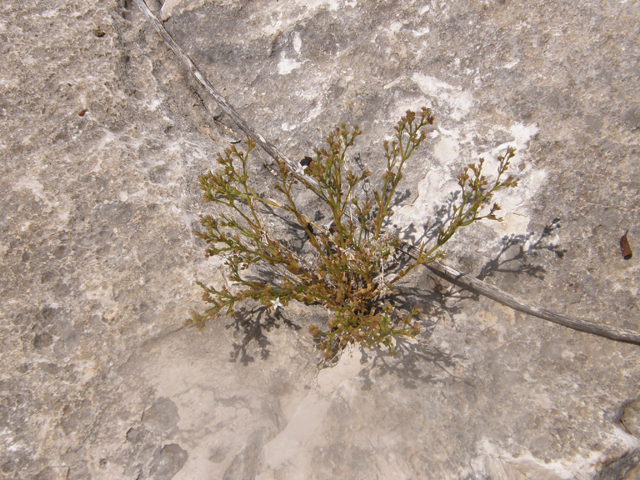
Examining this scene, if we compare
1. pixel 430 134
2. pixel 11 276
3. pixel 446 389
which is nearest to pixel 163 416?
pixel 11 276

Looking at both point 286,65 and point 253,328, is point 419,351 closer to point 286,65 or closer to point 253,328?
point 253,328

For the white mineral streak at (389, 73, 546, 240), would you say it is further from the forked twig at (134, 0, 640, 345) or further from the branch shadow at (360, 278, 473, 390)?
the branch shadow at (360, 278, 473, 390)

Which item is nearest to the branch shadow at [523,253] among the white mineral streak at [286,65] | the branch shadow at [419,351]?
the branch shadow at [419,351]

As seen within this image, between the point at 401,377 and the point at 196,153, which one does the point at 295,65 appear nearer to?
the point at 196,153

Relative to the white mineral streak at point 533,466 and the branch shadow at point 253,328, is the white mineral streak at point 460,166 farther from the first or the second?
the white mineral streak at point 533,466

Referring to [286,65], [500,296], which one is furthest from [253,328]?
[286,65]

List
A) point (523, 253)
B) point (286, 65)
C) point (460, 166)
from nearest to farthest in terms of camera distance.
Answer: point (523, 253) < point (460, 166) < point (286, 65)
